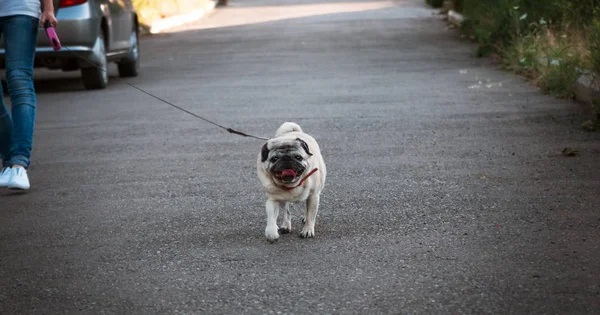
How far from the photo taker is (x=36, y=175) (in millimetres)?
8445

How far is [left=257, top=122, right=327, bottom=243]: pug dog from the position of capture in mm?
5641

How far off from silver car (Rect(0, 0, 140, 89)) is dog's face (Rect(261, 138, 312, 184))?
25.9 ft

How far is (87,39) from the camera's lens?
13828mm

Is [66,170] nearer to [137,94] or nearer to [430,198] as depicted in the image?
[430,198]

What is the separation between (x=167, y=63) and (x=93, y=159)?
371 inches

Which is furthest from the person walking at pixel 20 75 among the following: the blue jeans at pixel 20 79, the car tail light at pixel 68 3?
the car tail light at pixel 68 3

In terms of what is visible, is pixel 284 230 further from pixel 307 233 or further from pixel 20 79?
pixel 20 79

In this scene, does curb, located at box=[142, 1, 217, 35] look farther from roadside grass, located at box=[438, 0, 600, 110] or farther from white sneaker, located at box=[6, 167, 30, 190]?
white sneaker, located at box=[6, 167, 30, 190]

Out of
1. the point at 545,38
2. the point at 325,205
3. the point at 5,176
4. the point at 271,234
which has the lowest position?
the point at 545,38

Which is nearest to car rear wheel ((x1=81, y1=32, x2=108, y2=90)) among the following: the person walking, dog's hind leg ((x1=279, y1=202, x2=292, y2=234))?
the person walking

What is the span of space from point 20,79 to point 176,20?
895 inches

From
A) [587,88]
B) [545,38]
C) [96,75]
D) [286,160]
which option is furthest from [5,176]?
[545,38]

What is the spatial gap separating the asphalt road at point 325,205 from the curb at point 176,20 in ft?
40.8

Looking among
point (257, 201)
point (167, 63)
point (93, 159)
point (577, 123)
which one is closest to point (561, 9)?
point (577, 123)
